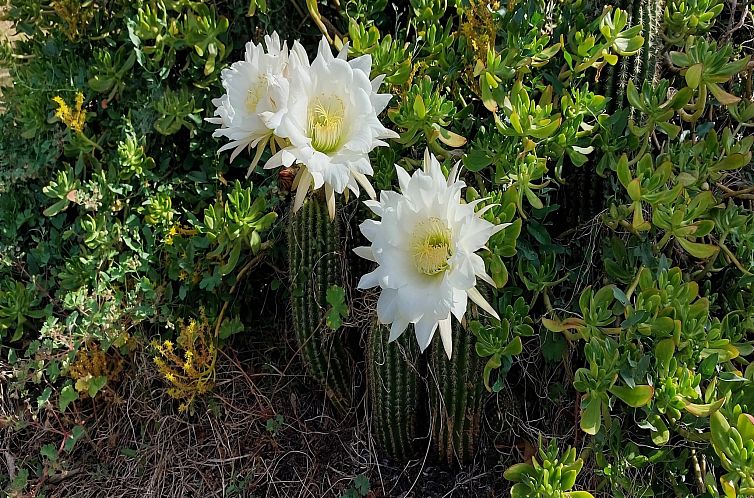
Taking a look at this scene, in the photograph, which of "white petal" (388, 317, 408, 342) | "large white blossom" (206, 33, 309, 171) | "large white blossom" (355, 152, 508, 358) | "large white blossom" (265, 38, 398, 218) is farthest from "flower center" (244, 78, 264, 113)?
"white petal" (388, 317, 408, 342)

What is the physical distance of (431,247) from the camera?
1304 mm

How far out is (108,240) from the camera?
1.94 m

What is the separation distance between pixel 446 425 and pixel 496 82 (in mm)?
812

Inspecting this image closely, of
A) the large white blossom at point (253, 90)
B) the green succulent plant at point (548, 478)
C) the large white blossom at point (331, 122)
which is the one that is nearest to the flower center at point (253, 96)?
the large white blossom at point (253, 90)

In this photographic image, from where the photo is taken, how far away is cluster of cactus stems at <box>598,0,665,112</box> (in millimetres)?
1642

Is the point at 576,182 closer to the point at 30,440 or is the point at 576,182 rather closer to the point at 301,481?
the point at 301,481

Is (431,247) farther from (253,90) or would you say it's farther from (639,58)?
(639,58)

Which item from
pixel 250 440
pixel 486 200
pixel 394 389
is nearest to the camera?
pixel 486 200

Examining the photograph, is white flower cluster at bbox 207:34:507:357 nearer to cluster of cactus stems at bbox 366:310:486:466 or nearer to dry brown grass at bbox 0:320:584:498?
cluster of cactus stems at bbox 366:310:486:466

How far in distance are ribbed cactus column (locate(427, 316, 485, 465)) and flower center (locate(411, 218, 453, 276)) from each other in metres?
0.25

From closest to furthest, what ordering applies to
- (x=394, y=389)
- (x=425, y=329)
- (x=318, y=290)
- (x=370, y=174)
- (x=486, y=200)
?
(x=425, y=329) < (x=370, y=174) < (x=486, y=200) < (x=394, y=389) < (x=318, y=290)

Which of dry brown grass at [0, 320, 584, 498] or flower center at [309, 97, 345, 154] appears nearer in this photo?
flower center at [309, 97, 345, 154]

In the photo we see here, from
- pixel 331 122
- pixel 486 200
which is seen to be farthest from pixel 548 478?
pixel 331 122

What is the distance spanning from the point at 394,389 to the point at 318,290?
12.8 inches
